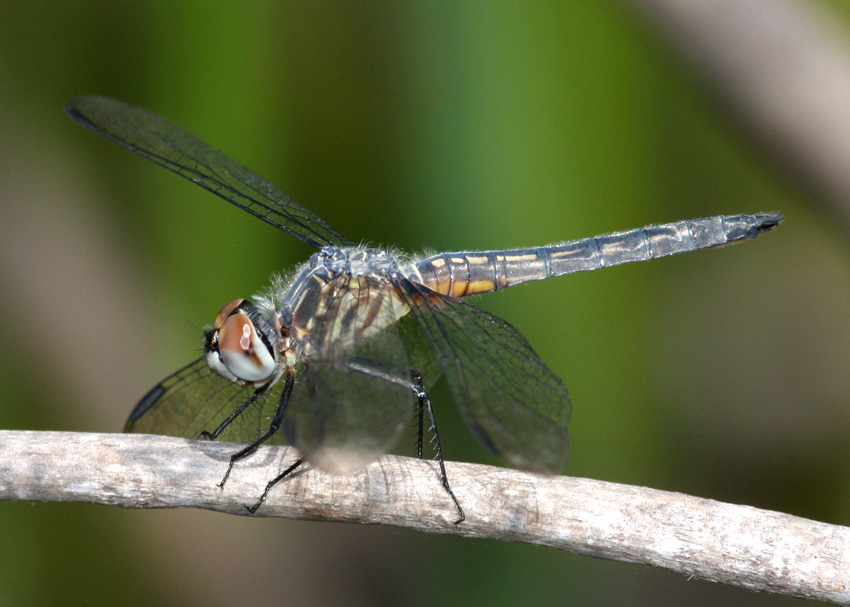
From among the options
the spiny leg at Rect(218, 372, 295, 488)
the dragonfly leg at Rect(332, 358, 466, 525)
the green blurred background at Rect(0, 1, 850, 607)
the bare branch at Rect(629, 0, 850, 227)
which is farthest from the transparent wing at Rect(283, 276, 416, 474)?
the bare branch at Rect(629, 0, 850, 227)

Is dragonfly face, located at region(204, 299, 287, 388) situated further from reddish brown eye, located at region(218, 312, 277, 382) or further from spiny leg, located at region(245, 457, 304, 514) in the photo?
spiny leg, located at region(245, 457, 304, 514)

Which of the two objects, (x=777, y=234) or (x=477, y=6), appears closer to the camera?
(x=477, y=6)

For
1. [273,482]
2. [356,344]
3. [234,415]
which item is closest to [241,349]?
[234,415]

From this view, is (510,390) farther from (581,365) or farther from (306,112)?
(306,112)

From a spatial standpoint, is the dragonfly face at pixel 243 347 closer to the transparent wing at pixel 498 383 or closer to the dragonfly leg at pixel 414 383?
the dragonfly leg at pixel 414 383

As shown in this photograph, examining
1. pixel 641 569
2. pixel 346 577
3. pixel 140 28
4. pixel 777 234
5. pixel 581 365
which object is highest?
pixel 140 28

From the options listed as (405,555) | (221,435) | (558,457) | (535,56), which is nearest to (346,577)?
(405,555)
